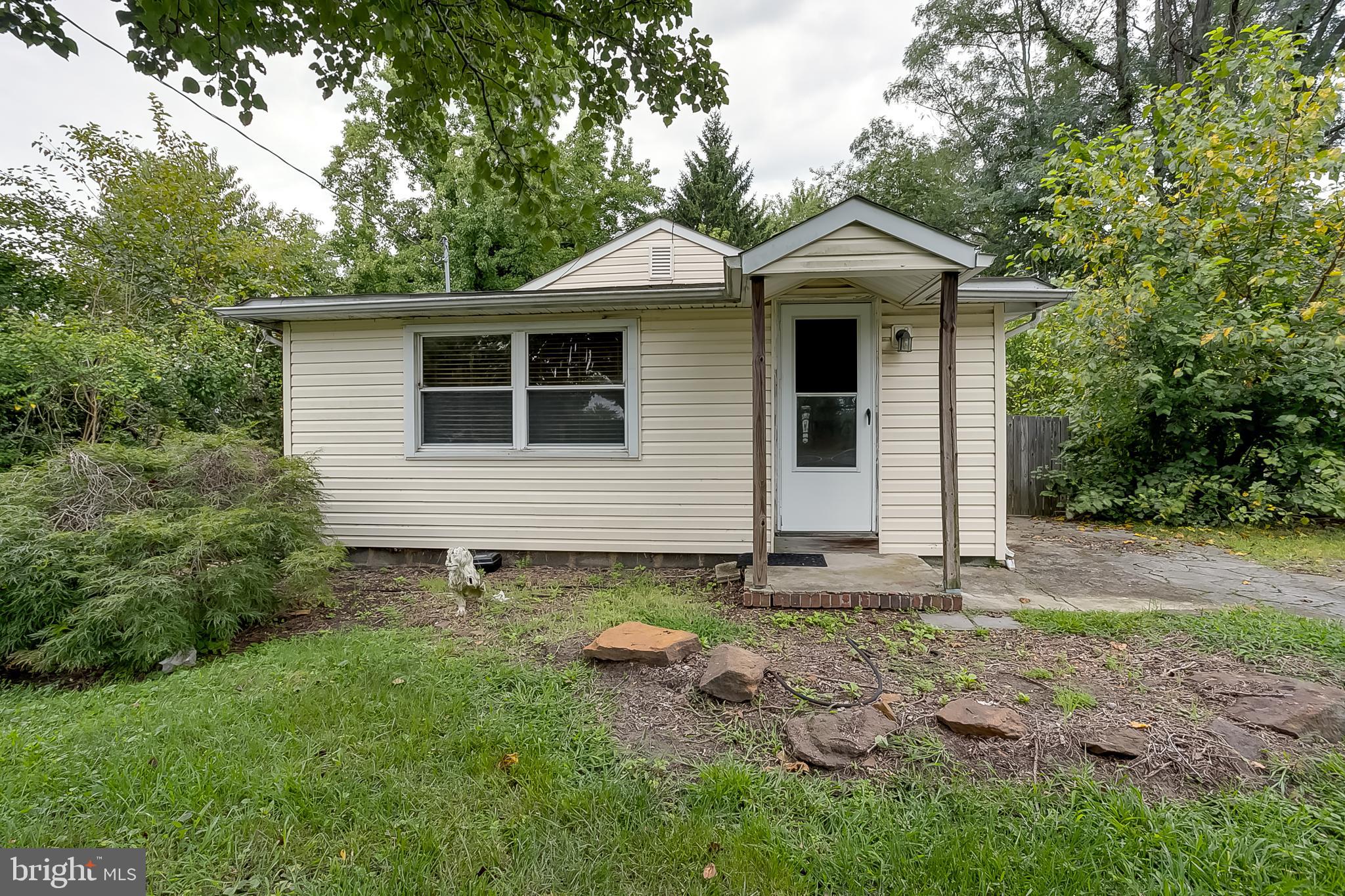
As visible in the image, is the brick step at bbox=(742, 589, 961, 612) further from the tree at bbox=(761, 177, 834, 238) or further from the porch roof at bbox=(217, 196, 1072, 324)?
the tree at bbox=(761, 177, 834, 238)

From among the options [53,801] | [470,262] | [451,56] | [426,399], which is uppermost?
[470,262]

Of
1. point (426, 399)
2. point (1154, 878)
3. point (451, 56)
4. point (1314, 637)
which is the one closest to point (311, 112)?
point (426, 399)

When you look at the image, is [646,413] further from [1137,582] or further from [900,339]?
[1137,582]

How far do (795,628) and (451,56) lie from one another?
3.63 meters

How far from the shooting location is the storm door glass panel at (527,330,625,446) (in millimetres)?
5398

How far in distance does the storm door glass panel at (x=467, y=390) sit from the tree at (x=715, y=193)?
1648 cm

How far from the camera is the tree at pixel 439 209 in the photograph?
15.0m

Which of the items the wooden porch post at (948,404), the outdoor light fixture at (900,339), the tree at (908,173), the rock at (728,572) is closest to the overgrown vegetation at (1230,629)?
the wooden porch post at (948,404)

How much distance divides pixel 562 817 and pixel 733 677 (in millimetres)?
999

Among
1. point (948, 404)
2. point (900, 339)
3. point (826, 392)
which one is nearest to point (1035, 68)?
point (900, 339)

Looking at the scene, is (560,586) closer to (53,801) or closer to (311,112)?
(53,801)

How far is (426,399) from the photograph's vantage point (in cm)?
561

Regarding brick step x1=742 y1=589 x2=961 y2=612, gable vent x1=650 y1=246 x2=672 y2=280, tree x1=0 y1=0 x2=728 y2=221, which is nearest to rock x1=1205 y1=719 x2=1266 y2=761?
brick step x1=742 y1=589 x2=961 y2=612

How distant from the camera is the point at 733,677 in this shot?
261 cm
